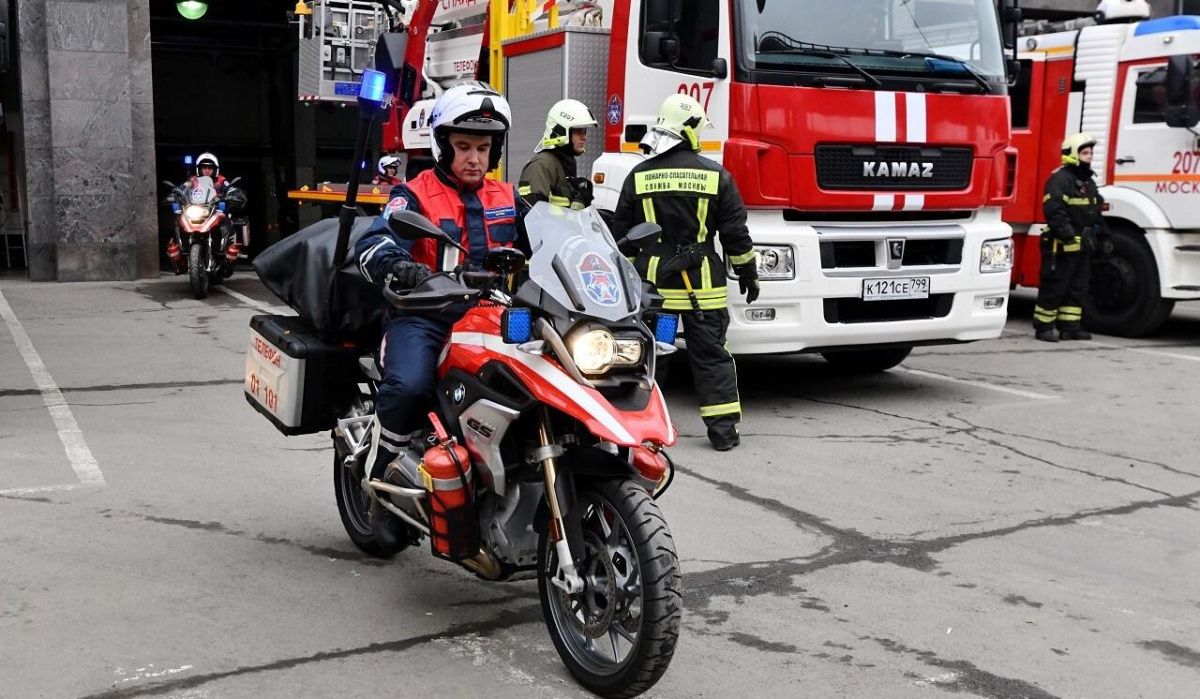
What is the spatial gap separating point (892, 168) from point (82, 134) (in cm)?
1105

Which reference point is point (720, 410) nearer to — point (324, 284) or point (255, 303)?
point (324, 284)

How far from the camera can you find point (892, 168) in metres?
8.10

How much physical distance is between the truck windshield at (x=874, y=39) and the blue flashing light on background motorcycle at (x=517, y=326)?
4.51 meters

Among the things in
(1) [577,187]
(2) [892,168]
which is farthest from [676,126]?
(2) [892,168]

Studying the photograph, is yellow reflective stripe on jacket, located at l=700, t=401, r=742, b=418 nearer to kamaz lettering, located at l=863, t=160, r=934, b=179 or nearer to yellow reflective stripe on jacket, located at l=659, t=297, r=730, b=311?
yellow reflective stripe on jacket, located at l=659, t=297, r=730, b=311

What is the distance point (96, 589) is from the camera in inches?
181

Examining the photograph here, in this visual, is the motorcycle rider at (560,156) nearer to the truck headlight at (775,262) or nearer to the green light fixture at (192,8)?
the truck headlight at (775,262)

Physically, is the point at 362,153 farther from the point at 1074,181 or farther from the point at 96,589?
the point at 1074,181

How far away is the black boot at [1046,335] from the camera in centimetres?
1166

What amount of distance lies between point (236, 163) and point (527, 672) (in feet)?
82.8

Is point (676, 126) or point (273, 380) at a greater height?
point (676, 126)

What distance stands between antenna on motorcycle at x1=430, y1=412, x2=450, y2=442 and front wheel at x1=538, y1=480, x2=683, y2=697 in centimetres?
46

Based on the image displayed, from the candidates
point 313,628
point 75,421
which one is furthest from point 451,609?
point 75,421

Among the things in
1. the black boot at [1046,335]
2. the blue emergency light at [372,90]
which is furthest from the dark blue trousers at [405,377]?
the black boot at [1046,335]
